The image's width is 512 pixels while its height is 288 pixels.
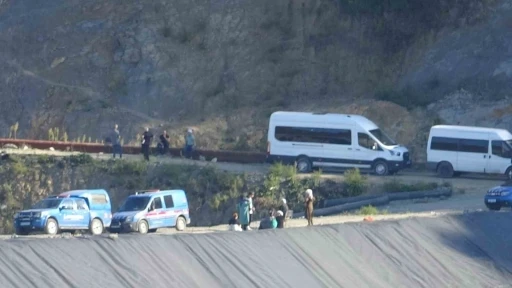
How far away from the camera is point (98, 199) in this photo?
144 ft

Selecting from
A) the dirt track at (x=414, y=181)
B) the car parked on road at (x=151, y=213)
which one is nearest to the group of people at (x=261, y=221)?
the dirt track at (x=414, y=181)

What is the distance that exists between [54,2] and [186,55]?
8974mm

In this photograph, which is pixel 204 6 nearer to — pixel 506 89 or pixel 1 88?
pixel 1 88

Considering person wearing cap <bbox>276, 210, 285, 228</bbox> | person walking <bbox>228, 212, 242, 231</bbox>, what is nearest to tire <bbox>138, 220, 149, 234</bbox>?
person walking <bbox>228, 212, 242, 231</bbox>

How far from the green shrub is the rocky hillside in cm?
596

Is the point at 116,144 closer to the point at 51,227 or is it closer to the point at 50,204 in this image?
the point at 50,204

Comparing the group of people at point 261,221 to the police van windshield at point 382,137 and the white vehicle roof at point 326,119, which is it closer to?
the white vehicle roof at point 326,119

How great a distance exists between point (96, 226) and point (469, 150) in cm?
1458

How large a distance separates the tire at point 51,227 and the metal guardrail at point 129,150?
14.2 m

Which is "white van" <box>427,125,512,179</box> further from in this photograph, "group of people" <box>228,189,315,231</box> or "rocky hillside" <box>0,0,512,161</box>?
"group of people" <box>228,189,315,231</box>

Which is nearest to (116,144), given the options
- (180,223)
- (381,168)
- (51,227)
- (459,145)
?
(381,168)

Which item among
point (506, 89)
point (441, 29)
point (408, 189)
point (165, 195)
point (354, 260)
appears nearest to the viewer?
point (354, 260)

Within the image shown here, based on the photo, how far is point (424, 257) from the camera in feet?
118

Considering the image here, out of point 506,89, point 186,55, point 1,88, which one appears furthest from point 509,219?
point 1,88
